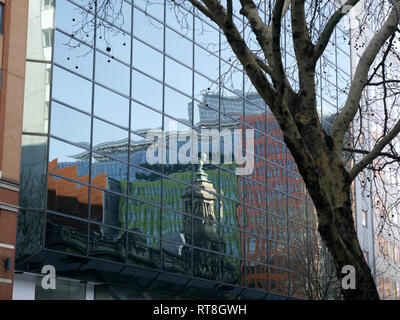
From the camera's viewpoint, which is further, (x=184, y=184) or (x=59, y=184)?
(x=184, y=184)

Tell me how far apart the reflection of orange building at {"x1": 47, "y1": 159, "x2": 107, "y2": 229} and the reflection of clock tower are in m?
5.01

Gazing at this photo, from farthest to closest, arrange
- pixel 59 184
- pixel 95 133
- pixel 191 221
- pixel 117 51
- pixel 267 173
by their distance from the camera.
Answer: pixel 267 173
pixel 191 221
pixel 117 51
pixel 95 133
pixel 59 184

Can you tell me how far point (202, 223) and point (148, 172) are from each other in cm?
387

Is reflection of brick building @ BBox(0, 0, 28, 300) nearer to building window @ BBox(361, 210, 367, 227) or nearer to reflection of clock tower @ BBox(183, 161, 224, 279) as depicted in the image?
reflection of clock tower @ BBox(183, 161, 224, 279)

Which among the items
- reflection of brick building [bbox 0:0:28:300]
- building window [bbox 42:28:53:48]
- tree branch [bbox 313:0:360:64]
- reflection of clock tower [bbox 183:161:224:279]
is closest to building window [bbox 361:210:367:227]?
reflection of clock tower [bbox 183:161:224:279]

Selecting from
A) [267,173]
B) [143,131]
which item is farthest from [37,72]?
[267,173]

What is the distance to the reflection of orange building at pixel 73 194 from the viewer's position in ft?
75.8

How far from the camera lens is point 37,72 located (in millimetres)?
23625

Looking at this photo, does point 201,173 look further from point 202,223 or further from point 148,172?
point 148,172

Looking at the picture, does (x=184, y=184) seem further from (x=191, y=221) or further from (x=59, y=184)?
(x=59, y=184)

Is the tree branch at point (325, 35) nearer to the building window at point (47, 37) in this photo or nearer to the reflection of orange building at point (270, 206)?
the building window at point (47, 37)

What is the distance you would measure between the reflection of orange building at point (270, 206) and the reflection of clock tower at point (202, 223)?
7.58ft

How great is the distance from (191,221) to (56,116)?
795cm

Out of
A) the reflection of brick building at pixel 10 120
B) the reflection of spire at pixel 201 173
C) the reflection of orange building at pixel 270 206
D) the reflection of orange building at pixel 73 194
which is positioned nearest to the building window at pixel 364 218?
the reflection of orange building at pixel 270 206
